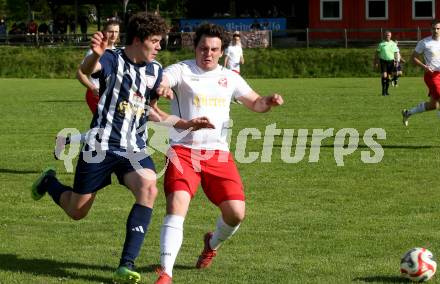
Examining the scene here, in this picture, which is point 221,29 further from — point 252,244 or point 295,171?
point 295,171

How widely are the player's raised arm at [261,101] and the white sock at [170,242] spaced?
47.8 inches

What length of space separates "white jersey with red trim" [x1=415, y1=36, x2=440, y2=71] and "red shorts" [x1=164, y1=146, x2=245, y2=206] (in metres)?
10.2

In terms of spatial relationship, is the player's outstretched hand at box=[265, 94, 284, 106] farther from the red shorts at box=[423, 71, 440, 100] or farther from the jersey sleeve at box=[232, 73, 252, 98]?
the red shorts at box=[423, 71, 440, 100]

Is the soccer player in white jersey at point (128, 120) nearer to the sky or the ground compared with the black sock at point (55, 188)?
nearer to the sky

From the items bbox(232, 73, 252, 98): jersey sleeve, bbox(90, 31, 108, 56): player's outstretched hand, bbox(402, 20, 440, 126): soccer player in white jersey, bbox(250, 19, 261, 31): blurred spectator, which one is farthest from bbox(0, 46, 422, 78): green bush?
bbox(90, 31, 108, 56): player's outstretched hand

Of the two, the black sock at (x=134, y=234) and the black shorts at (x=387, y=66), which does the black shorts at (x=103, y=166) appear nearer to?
the black sock at (x=134, y=234)

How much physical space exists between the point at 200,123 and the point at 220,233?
1.03 metres

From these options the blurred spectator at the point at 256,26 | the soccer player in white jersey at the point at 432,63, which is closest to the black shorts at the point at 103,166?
the soccer player in white jersey at the point at 432,63

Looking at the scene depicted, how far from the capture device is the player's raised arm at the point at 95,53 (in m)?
7.10

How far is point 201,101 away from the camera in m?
7.75

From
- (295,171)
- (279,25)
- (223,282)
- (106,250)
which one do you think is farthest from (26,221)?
(279,25)

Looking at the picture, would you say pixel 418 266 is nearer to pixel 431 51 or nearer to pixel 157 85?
pixel 157 85

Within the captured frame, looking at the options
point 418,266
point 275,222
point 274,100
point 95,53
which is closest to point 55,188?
point 95,53

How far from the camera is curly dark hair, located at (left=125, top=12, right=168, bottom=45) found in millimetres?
7371
